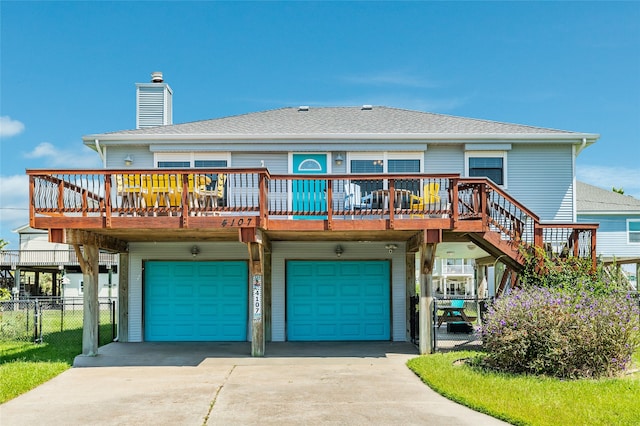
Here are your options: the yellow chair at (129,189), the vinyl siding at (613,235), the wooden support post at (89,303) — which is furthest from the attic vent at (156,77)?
the vinyl siding at (613,235)

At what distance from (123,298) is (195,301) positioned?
173 centimetres

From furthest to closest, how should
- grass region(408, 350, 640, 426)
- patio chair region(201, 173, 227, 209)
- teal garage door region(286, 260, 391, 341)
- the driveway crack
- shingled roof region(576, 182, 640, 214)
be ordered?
shingled roof region(576, 182, 640, 214) → teal garage door region(286, 260, 391, 341) → patio chair region(201, 173, 227, 209) → the driveway crack → grass region(408, 350, 640, 426)

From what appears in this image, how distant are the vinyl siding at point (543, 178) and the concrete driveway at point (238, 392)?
16.0 ft

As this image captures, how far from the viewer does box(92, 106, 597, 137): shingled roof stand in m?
14.2

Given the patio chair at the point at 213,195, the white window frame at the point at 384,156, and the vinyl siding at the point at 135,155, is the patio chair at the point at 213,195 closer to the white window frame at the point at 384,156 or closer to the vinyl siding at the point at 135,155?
the vinyl siding at the point at 135,155

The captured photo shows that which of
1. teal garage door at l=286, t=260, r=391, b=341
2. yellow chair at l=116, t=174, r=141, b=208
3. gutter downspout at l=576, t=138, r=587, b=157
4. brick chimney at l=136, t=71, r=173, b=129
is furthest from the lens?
brick chimney at l=136, t=71, r=173, b=129

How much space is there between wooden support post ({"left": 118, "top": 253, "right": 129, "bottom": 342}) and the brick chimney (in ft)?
15.3

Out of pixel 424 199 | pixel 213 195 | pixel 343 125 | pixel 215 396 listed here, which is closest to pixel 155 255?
pixel 213 195

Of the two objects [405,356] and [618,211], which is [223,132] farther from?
[618,211]

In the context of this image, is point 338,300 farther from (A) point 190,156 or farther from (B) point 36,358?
(B) point 36,358

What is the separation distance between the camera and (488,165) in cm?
1423

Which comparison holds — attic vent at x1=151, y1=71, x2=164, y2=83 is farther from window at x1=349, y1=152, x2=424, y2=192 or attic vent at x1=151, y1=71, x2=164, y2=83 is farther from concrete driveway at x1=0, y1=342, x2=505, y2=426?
concrete driveway at x1=0, y1=342, x2=505, y2=426

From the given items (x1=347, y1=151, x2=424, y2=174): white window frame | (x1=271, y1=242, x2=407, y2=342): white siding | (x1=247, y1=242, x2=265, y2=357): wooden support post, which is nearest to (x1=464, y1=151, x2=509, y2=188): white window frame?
(x1=347, y1=151, x2=424, y2=174): white window frame

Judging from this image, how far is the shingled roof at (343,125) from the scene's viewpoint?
46.5ft
